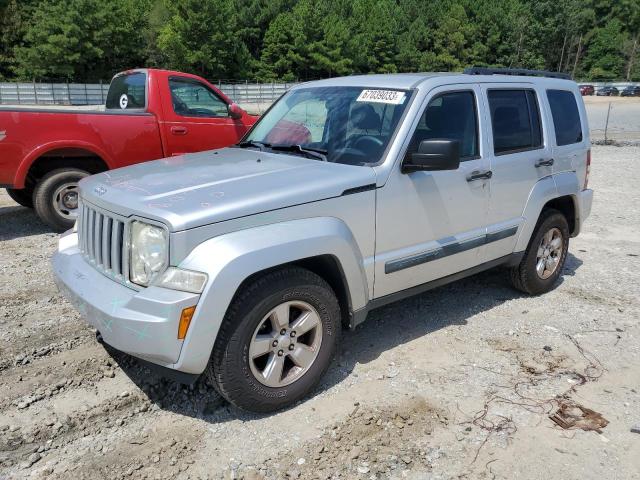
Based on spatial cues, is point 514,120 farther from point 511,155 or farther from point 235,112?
point 235,112

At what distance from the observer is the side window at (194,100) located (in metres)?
7.24

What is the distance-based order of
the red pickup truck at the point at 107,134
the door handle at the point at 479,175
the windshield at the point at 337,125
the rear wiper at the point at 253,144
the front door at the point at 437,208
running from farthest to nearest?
1. the red pickup truck at the point at 107,134
2. the rear wiper at the point at 253,144
3. the door handle at the point at 479,175
4. the windshield at the point at 337,125
5. the front door at the point at 437,208

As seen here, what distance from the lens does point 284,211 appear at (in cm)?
305

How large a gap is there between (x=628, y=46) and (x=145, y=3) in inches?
2977

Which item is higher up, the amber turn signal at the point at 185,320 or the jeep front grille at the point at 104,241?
the jeep front grille at the point at 104,241

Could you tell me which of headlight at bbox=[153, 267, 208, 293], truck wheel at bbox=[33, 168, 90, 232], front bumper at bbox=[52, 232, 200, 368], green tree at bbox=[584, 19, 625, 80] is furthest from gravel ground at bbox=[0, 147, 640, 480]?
green tree at bbox=[584, 19, 625, 80]

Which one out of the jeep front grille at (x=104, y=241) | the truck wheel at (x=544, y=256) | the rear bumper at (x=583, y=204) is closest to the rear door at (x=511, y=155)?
the truck wheel at (x=544, y=256)

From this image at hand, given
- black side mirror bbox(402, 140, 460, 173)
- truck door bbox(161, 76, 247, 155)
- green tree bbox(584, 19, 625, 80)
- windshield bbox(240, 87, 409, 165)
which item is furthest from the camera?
green tree bbox(584, 19, 625, 80)

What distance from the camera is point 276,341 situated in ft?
10.3

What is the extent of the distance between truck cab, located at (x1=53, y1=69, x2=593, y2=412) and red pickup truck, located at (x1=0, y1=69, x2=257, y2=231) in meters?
2.83

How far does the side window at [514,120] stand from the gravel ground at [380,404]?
143cm

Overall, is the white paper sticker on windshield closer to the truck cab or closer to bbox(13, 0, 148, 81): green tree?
the truck cab

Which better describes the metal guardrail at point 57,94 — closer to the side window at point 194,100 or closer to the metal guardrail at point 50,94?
the metal guardrail at point 50,94

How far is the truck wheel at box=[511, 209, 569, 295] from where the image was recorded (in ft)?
16.0
